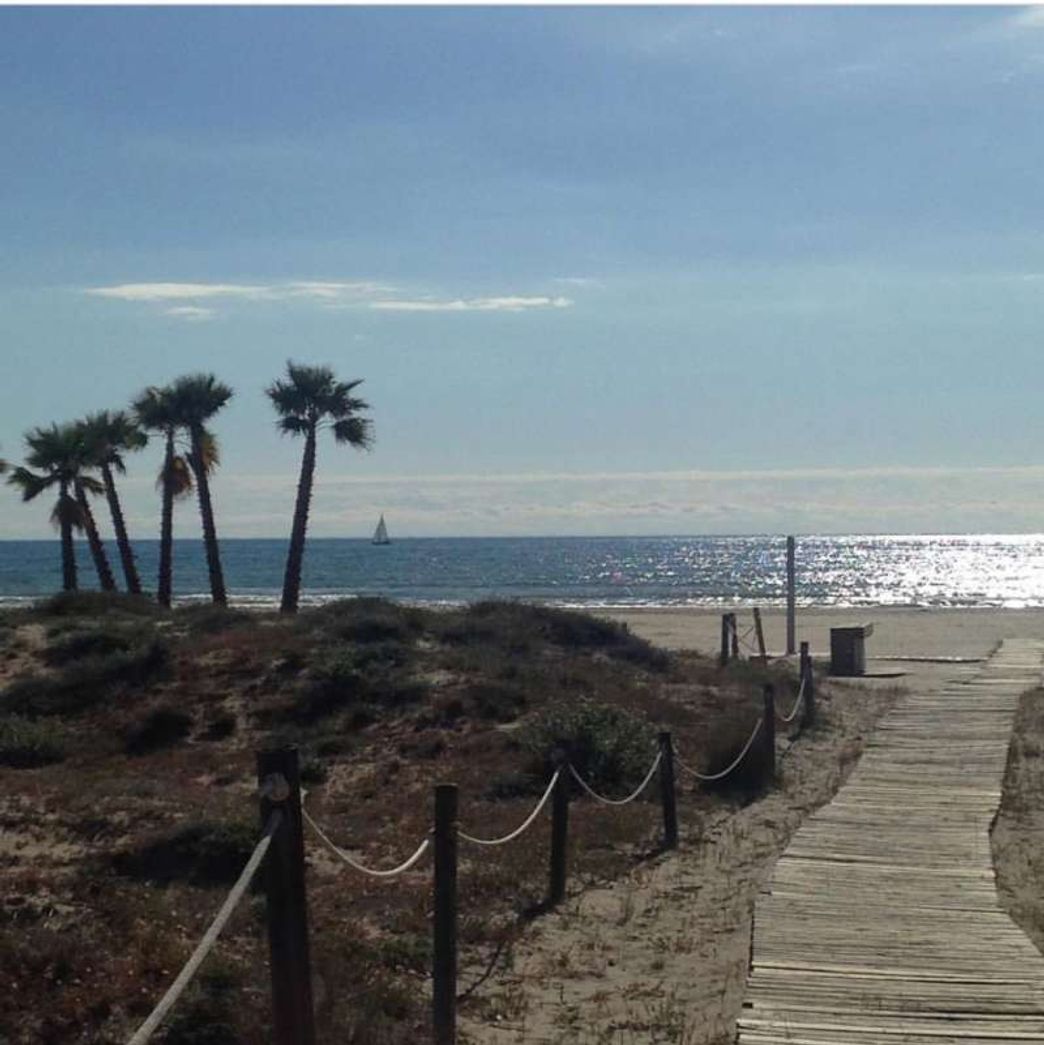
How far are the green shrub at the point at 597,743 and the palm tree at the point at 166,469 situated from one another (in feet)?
74.3

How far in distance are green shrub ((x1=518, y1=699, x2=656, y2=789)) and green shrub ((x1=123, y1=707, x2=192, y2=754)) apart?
4524 mm

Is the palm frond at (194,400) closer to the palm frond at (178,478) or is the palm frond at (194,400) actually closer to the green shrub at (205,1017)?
the palm frond at (178,478)

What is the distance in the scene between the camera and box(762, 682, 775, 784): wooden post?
1631 centimetres

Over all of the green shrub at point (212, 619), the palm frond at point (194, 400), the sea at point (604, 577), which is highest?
the palm frond at point (194, 400)

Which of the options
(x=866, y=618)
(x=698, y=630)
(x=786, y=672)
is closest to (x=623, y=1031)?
(x=786, y=672)

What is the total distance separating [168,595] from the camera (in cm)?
3866

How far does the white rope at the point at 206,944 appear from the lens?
5.07 meters

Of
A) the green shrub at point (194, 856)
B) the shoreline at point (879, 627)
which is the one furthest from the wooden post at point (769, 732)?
the shoreline at point (879, 627)

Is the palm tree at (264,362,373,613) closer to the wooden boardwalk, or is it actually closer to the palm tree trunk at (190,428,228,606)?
the palm tree trunk at (190,428,228,606)

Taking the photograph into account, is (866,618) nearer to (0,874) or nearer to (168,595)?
(168,595)

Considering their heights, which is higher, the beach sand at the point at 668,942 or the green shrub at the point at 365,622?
the green shrub at the point at 365,622

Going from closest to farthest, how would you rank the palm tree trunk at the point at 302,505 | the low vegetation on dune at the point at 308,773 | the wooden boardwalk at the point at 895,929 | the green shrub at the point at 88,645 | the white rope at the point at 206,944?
the white rope at the point at 206,944 < the wooden boardwalk at the point at 895,929 < the low vegetation on dune at the point at 308,773 < the green shrub at the point at 88,645 < the palm tree trunk at the point at 302,505

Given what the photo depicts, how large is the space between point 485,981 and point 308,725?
998 centimetres

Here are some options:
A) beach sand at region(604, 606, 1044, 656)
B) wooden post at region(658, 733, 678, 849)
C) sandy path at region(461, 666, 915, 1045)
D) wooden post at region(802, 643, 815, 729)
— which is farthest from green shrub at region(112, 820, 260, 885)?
beach sand at region(604, 606, 1044, 656)
